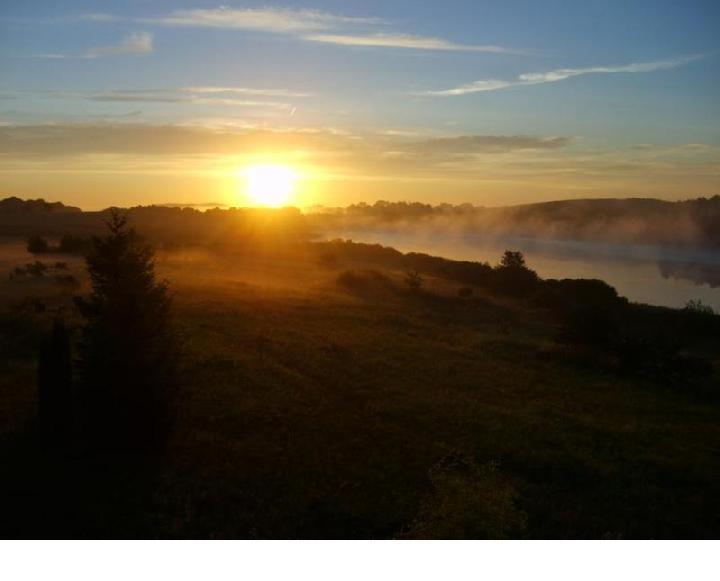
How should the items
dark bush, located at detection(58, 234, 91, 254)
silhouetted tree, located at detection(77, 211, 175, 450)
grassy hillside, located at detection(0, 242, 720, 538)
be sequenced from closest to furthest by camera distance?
grassy hillside, located at detection(0, 242, 720, 538)
silhouetted tree, located at detection(77, 211, 175, 450)
dark bush, located at detection(58, 234, 91, 254)

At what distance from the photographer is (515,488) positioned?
38.7 ft

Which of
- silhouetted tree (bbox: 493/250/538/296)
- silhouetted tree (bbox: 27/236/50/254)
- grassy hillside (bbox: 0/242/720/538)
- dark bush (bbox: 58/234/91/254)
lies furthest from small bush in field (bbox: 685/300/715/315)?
silhouetted tree (bbox: 27/236/50/254)

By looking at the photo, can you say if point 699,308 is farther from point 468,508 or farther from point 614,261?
point 468,508

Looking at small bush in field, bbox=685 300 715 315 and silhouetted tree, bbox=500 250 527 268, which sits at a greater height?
silhouetted tree, bbox=500 250 527 268

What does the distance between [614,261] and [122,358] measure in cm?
6262

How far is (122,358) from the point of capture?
41.6 ft

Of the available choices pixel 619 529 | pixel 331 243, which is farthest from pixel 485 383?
pixel 331 243

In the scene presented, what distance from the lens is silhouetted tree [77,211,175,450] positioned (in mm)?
12695

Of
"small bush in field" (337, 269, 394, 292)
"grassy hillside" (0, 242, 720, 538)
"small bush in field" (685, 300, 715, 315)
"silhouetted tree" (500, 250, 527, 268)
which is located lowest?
"grassy hillside" (0, 242, 720, 538)

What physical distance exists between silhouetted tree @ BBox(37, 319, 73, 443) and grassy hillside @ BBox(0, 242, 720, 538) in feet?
1.75

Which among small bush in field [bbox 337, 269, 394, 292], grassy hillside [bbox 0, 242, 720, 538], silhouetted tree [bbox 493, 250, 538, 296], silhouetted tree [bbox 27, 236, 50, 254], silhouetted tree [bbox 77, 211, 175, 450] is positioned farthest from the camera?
silhouetted tree [bbox 27, 236, 50, 254]

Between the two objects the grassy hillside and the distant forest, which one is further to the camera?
the distant forest

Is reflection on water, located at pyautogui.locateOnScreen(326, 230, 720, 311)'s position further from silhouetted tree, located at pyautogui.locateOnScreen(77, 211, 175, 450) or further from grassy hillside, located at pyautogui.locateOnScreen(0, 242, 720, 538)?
silhouetted tree, located at pyautogui.locateOnScreen(77, 211, 175, 450)

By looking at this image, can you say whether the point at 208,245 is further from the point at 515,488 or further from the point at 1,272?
the point at 515,488
